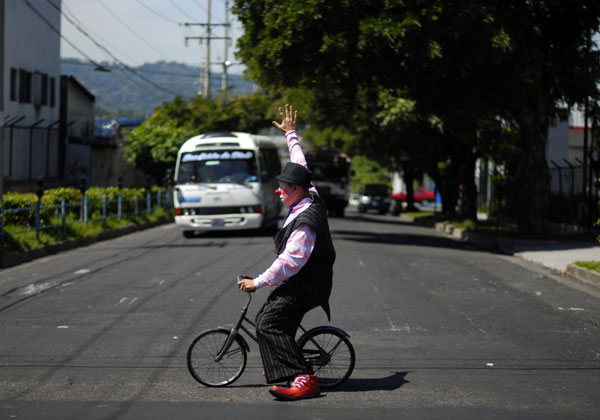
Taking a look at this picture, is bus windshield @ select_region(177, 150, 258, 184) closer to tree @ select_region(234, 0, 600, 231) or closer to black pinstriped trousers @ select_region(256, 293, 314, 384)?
tree @ select_region(234, 0, 600, 231)

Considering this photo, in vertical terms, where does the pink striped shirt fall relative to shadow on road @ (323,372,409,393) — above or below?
above

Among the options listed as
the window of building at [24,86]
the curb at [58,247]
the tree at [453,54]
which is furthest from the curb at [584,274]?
the window of building at [24,86]

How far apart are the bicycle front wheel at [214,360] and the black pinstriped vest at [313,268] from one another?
0.72 metres

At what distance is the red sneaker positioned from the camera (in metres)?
6.46

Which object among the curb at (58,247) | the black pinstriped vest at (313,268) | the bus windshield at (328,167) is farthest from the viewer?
the bus windshield at (328,167)

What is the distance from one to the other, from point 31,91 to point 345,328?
29481mm

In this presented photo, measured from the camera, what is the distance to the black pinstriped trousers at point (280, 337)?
21.0 feet

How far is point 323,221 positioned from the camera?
6.45 m

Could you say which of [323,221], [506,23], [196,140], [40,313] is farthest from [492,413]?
[196,140]

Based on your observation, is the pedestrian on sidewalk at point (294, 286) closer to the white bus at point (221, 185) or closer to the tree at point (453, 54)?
the tree at point (453, 54)

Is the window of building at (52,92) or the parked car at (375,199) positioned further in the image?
the parked car at (375,199)

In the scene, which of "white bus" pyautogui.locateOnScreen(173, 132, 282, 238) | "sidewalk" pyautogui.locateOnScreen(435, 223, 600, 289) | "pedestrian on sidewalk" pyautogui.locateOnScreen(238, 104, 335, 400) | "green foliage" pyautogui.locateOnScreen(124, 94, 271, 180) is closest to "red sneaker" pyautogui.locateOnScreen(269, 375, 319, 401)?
"pedestrian on sidewalk" pyautogui.locateOnScreen(238, 104, 335, 400)

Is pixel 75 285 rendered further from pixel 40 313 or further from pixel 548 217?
→ pixel 548 217

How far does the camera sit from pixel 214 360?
6785 mm
